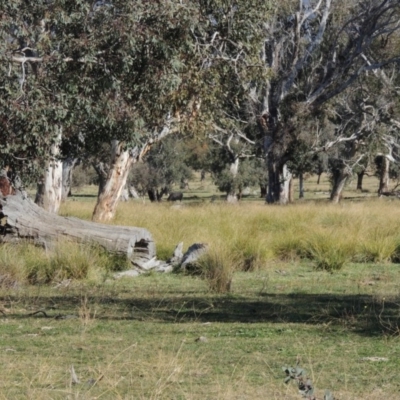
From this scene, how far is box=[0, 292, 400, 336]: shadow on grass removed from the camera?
29.9 ft

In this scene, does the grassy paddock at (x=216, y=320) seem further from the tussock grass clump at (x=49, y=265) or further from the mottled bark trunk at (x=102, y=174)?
the mottled bark trunk at (x=102, y=174)

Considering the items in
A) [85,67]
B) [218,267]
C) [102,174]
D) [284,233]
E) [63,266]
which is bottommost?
[63,266]

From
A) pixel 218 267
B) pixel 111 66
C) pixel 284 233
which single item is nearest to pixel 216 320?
pixel 218 267

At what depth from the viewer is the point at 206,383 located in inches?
247

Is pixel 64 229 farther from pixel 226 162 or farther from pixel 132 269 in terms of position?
pixel 226 162

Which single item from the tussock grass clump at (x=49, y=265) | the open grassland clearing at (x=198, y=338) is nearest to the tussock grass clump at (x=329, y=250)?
the open grassland clearing at (x=198, y=338)

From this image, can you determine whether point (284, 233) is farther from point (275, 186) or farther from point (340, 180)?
point (340, 180)

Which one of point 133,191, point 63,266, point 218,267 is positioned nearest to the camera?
point 218,267

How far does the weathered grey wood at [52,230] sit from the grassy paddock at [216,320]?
0.35 metres

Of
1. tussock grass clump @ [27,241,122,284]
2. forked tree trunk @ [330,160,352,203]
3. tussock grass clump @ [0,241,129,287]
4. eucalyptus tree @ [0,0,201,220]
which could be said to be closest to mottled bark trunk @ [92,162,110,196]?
tussock grass clump @ [0,241,129,287]

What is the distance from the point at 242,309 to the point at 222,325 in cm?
114

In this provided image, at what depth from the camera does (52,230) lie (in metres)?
14.3

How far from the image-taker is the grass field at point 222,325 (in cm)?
621

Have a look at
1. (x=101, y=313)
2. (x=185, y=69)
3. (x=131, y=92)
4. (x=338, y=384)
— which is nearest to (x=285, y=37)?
(x=185, y=69)
